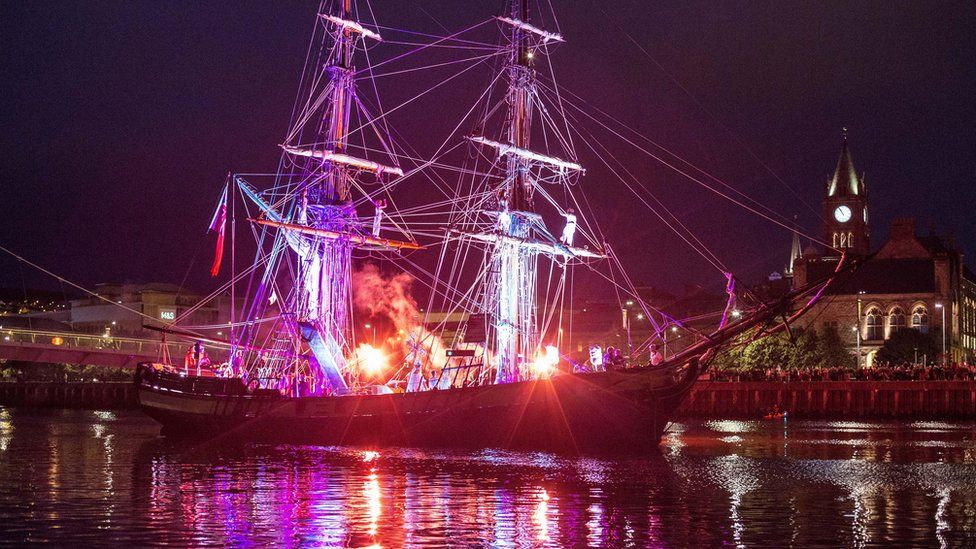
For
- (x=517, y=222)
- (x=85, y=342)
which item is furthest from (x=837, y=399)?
(x=85, y=342)

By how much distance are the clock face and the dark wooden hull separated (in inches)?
5665

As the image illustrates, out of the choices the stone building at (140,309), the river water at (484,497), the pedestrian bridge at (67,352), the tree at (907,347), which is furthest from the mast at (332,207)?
the stone building at (140,309)

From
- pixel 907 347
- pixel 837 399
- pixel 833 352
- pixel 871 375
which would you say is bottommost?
pixel 837 399

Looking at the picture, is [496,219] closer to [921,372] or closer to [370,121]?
[370,121]

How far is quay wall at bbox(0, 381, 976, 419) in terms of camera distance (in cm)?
7069

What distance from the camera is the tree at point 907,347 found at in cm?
10394

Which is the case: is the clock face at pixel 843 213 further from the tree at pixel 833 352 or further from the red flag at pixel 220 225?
the red flag at pixel 220 225

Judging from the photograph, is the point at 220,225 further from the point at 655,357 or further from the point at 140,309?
the point at 140,309

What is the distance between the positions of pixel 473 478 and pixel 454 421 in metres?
12.3

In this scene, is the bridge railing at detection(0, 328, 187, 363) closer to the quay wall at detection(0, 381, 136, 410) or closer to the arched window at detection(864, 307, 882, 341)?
the quay wall at detection(0, 381, 136, 410)

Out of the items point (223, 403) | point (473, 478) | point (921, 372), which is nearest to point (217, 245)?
point (223, 403)

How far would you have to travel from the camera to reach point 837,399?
74375 millimetres

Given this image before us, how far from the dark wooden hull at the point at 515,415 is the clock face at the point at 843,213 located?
472 feet

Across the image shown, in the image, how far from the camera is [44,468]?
33.5 m
